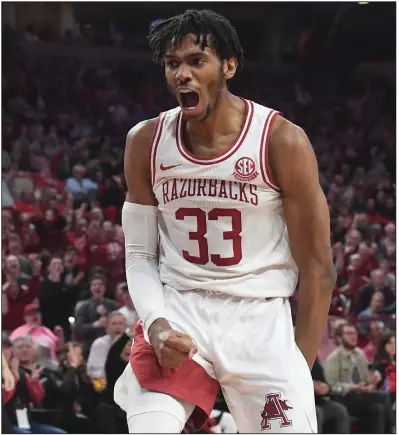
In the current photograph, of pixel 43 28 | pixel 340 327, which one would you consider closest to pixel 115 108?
pixel 43 28

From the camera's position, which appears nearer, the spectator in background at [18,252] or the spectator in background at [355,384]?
the spectator in background at [355,384]

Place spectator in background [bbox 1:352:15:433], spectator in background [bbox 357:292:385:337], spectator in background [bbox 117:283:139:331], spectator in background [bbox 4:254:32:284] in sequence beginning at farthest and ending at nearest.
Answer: spectator in background [bbox 4:254:32:284], spectator in background [bbox 357:292:385:337], spectator in background [bbox 117:283:139:331], spectator in background [bbox 1:352:15:433]

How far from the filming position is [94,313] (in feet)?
21.2

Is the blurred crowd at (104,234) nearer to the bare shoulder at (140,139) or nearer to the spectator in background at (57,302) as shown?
the spectator in background at (57,302)

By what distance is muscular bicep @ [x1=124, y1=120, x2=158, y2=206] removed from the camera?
9.02 ft

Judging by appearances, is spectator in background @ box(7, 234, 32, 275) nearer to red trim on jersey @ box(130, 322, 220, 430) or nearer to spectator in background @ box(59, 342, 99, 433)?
spectator in background @ box(59, 342, 99, 433)

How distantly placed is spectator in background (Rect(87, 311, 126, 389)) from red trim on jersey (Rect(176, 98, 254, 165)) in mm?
3220

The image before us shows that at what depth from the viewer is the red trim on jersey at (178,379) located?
2568mm

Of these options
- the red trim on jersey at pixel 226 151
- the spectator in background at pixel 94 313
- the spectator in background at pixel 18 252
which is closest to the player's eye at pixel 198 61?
the red trim on jersey at pixel 226 151

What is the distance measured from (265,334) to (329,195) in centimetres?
781

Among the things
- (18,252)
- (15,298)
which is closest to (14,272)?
(15,298)

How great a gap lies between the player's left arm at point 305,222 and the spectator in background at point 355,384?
10.4 ft

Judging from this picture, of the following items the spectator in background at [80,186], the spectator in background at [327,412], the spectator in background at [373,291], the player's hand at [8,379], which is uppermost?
the spectator in background at [80,186]

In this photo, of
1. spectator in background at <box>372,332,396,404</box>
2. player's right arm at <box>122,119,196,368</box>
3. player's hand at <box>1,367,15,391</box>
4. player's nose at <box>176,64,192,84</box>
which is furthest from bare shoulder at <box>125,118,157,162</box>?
spectator in background at <box>372,332,396,404</box>
